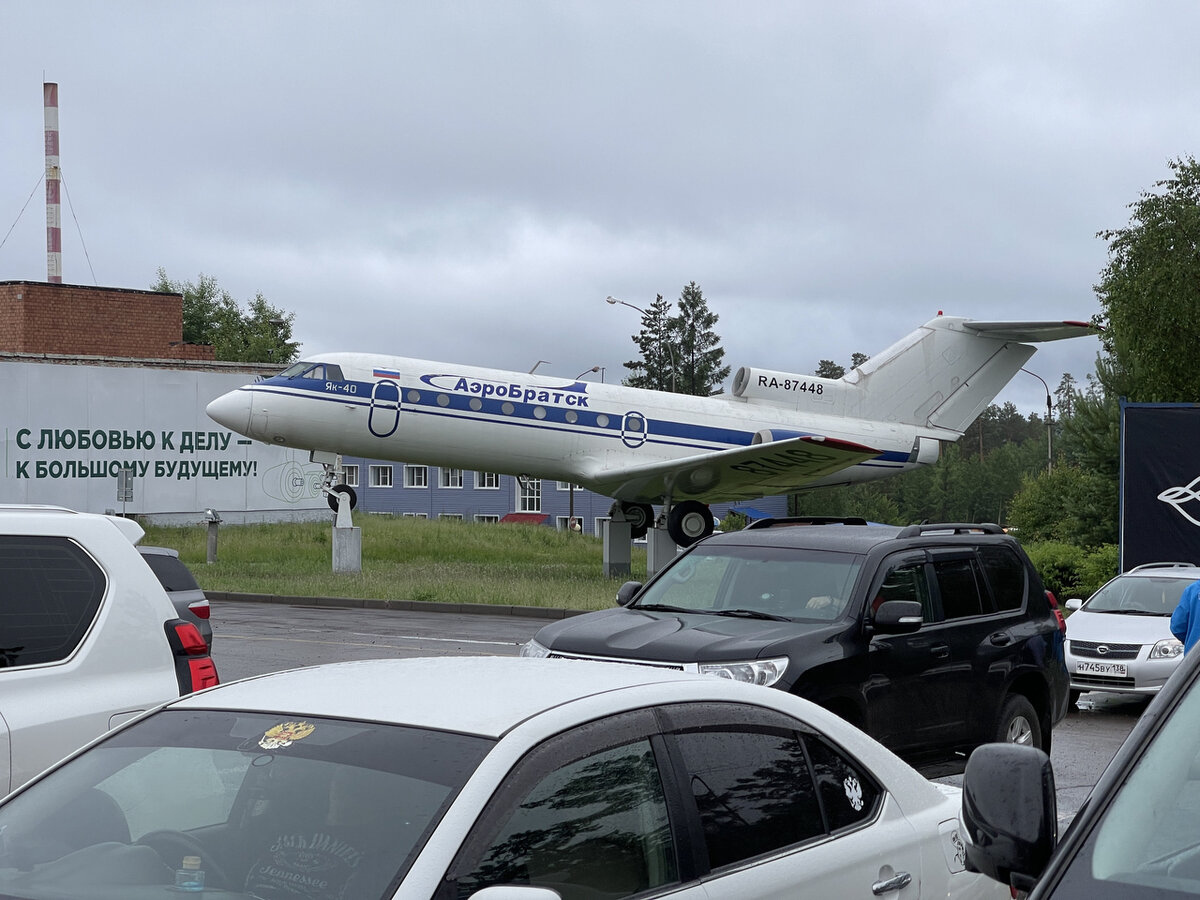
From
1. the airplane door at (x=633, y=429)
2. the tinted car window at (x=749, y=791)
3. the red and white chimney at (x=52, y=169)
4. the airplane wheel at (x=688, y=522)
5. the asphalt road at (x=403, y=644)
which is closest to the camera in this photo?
the tinted car window at (x=749, y=791)

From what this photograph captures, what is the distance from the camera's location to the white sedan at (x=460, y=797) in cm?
321

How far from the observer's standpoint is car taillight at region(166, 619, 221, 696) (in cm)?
595

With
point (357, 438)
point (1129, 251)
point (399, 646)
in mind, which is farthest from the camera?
point (1129, 251)

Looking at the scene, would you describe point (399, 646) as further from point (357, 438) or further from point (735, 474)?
point (735, 474)

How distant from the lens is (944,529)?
997 cm

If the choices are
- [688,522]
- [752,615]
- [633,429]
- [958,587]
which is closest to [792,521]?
[958,587]

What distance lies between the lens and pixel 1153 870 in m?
2.67

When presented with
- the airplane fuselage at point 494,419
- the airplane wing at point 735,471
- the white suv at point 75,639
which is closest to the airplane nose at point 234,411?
the airplane fuselage at point 494,419

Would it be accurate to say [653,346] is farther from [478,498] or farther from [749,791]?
[749,791]

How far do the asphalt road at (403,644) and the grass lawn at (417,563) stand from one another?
140 centimetres

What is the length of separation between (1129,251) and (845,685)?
2945 centimetres

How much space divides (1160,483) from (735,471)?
9087 mm

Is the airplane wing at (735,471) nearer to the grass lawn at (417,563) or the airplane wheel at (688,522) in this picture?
the airplane wheel at (688,522)

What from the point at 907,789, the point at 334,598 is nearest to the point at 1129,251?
the point at 334,598
